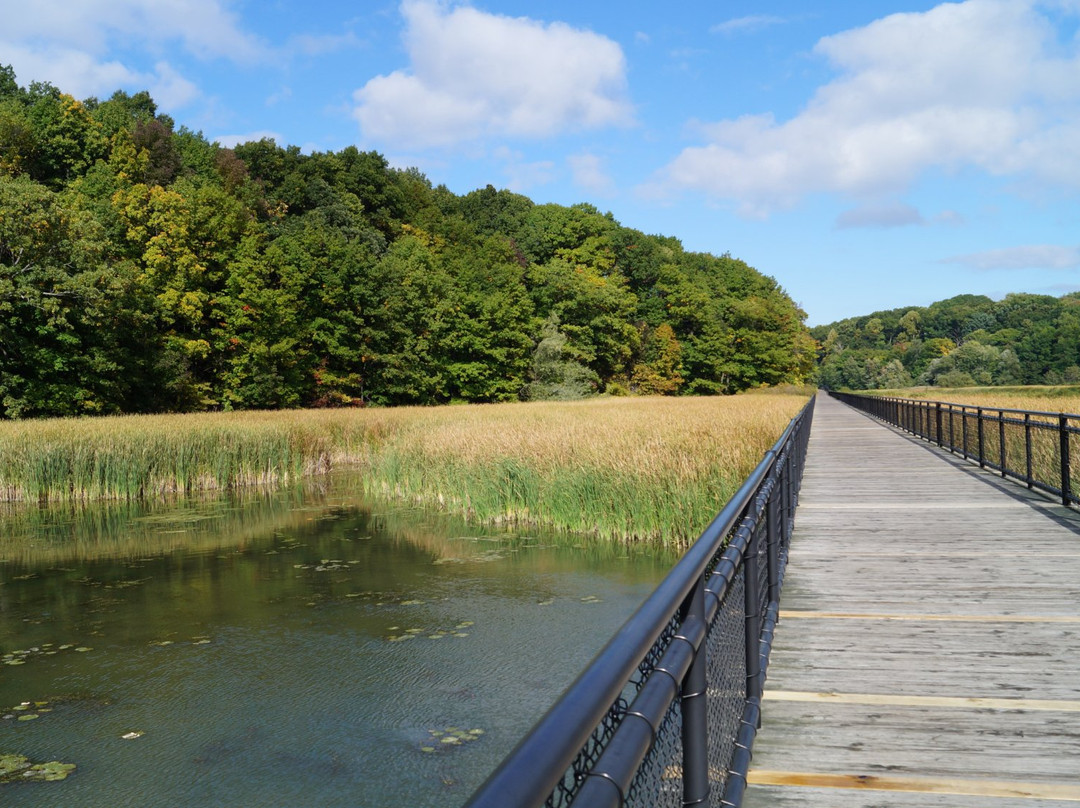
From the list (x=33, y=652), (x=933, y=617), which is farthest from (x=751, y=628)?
(x=33, y=652)

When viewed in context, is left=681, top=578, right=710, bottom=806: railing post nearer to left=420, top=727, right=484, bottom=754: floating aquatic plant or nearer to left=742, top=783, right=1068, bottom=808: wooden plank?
left=742, top=783, right=1068, bottom=808: wooden plank

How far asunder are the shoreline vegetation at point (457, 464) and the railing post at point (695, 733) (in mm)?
9149

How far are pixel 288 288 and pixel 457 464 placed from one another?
29.9 metres

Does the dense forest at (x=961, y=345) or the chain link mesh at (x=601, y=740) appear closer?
the chain link mesh at (x=601, y=740)

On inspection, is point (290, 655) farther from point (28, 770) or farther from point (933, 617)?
point (933, 617)

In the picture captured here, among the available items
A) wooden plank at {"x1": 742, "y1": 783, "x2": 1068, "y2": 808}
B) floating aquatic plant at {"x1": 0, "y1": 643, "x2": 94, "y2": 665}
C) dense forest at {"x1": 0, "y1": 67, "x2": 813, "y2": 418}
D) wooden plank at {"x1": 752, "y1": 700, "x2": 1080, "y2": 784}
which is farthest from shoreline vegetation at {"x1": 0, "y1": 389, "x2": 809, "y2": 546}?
dense forest at {"x1": 0, "y1": 67, "x2": 813, "y2": 418}

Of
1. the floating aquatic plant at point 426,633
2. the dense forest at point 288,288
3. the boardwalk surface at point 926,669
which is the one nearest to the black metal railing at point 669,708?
the boardwalk surface at point 926,669

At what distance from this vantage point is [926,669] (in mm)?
3977

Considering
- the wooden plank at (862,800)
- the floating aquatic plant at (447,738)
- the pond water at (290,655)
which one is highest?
the wooden plank at (862,800)

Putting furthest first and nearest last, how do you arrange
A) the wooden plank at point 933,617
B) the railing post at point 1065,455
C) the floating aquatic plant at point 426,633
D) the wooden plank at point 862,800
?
the railing post at point 1065,455 < the floating aquatic plant at point 426,633 < the wooden plank at point 933,617 < the wooden plank at point 862,800

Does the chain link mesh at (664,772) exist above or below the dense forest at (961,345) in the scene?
below

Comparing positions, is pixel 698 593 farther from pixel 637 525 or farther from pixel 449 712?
pixel 637 525

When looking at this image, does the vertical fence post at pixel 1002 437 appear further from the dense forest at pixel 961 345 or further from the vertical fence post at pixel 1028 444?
the dense forest at pixel 961 345

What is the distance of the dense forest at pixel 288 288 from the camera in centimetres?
3161
